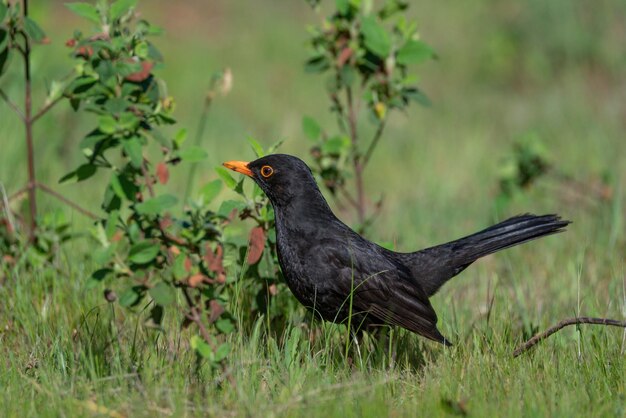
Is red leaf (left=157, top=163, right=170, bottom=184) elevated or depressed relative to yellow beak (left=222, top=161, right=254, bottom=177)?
depressed

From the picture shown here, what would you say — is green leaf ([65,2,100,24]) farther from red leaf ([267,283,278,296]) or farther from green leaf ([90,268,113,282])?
red leaf ([267,283,278,296])

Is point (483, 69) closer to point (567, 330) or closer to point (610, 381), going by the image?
point (567, 330)

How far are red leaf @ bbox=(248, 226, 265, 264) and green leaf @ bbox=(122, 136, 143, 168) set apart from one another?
70cm

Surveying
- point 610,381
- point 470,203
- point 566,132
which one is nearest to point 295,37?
point 566,132

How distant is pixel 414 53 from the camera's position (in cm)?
552

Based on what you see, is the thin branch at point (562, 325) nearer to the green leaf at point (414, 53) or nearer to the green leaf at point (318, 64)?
the green leaf at point (414, 53)

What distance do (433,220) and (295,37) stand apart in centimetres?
624

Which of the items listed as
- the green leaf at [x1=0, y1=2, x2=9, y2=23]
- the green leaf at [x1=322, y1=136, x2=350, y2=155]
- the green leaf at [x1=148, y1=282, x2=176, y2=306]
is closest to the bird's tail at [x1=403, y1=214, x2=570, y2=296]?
the green leaf at [x1=322, y1=136, x2=350, y2=155]

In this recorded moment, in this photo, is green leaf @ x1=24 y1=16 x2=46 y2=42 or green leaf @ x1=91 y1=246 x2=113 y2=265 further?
green leaf @ x1=24 y1=16 x2=46 y2=42

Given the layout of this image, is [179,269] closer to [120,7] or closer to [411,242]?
[120,7]

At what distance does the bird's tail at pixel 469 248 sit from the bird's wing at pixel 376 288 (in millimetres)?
361

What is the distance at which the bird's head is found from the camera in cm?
487

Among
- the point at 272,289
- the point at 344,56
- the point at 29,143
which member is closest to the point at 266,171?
the point at 272,289

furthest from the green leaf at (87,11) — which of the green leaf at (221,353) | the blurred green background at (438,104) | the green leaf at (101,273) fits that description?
Answer: the blurred green background at (438,104)
